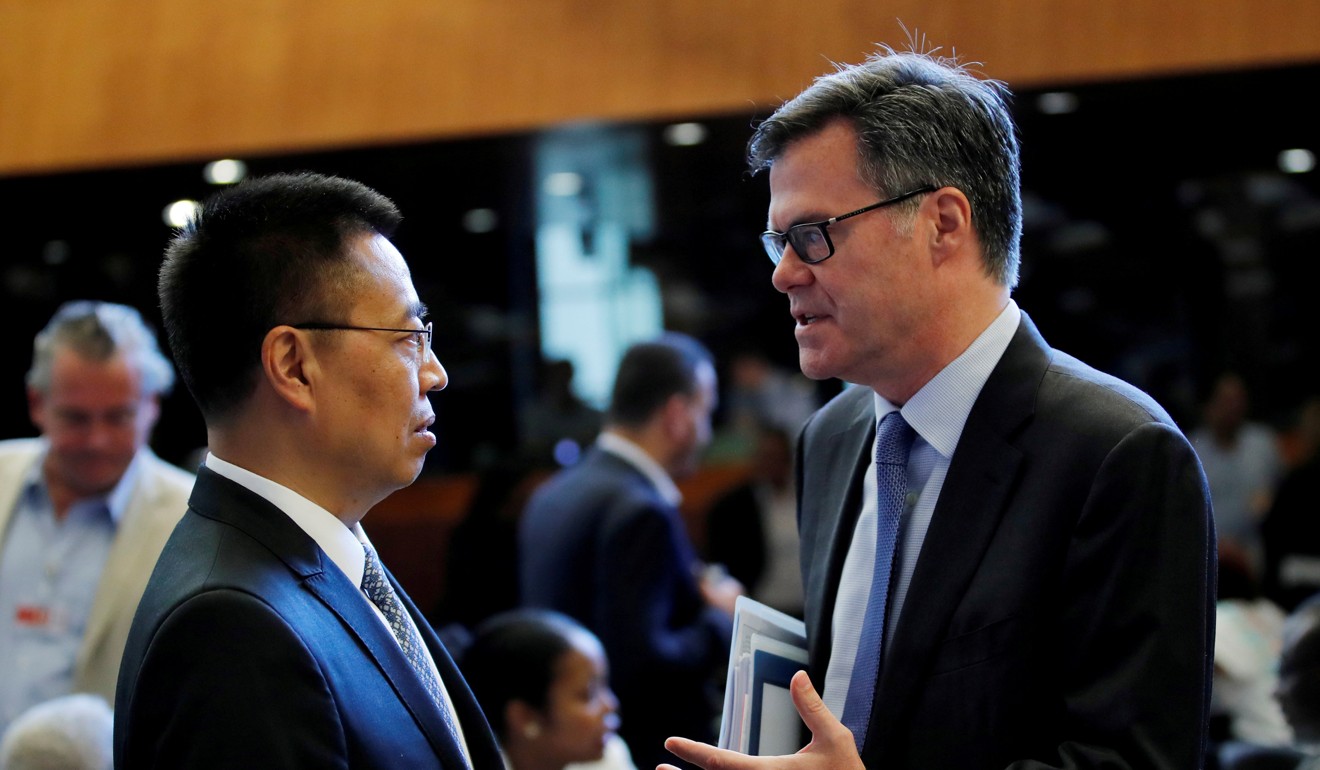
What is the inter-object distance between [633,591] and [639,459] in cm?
47

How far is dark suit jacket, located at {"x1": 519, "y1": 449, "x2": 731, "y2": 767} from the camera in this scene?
3.29 m

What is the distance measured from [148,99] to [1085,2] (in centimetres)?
309

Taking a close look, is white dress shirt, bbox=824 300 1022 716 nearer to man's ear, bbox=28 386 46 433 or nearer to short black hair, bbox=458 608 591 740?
short black hair, bbox=458 608 591 740

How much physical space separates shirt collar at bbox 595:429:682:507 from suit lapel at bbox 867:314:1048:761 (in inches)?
80.8

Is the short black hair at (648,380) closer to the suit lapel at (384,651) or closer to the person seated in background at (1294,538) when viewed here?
the suit lapel at (384,651)

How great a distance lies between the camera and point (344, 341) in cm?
144

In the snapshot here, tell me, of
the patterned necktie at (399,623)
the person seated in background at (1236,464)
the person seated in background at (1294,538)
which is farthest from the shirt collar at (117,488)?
the person seated in background at (1236,464)

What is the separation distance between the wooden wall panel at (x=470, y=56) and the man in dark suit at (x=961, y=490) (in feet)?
6.77

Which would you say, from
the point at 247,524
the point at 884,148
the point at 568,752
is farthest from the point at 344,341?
the point at 568,752

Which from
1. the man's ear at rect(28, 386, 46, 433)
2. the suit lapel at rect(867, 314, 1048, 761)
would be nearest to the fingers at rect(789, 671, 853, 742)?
the suit lapel at rect(867, 314, 1048, 761)

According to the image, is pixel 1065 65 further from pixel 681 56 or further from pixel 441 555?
pixel 441 555

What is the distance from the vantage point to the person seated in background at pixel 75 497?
2.69 m

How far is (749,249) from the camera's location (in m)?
6.46

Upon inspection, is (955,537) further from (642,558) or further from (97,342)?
(97,342)
